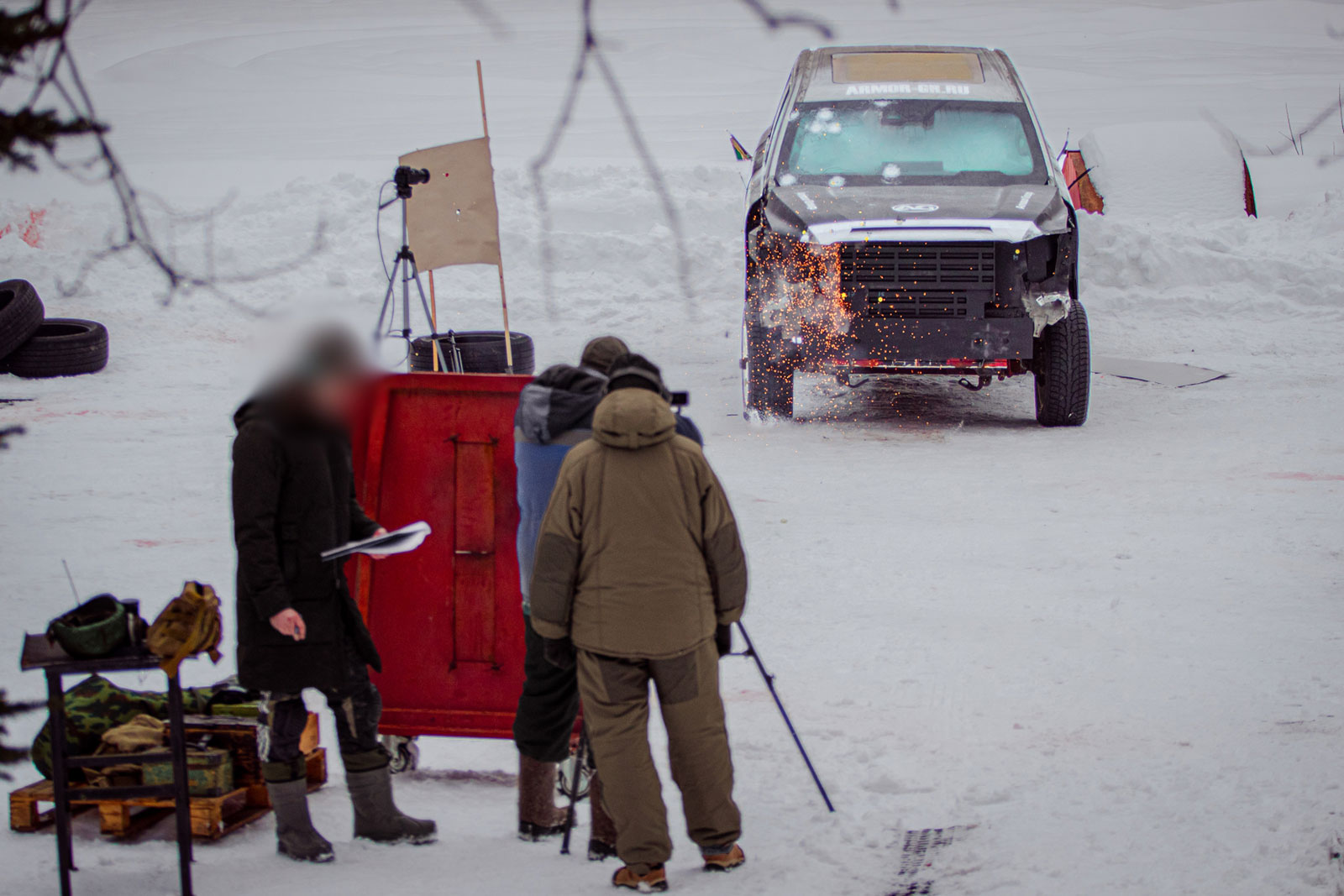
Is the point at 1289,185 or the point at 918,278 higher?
the point at 1289,185

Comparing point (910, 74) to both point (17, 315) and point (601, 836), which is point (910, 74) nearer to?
point (601, 836)

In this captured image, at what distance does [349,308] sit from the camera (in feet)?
7.89

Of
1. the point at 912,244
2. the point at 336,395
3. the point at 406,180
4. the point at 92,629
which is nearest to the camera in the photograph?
the point at 336,395

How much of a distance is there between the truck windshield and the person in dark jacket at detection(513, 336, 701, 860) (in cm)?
656

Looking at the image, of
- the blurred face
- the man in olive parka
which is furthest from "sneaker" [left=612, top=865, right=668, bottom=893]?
the blurred face

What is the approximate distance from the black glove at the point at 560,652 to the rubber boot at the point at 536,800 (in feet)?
1.65

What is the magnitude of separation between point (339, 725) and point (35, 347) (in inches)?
408

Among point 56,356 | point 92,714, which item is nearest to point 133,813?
point 92,714

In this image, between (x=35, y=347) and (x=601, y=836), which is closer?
(x=601, y=836)

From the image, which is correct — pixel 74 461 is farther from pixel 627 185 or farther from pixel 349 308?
pixel 627 185

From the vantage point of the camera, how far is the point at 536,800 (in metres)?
3.95

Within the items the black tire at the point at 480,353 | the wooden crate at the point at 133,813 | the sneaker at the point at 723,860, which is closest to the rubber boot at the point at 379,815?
the wooden crate at the point at 133,813

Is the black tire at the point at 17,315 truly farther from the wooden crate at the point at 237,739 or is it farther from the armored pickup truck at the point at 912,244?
the wooden crate at the point at 237,739

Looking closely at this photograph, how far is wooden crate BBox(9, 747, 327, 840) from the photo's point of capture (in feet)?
12.7
